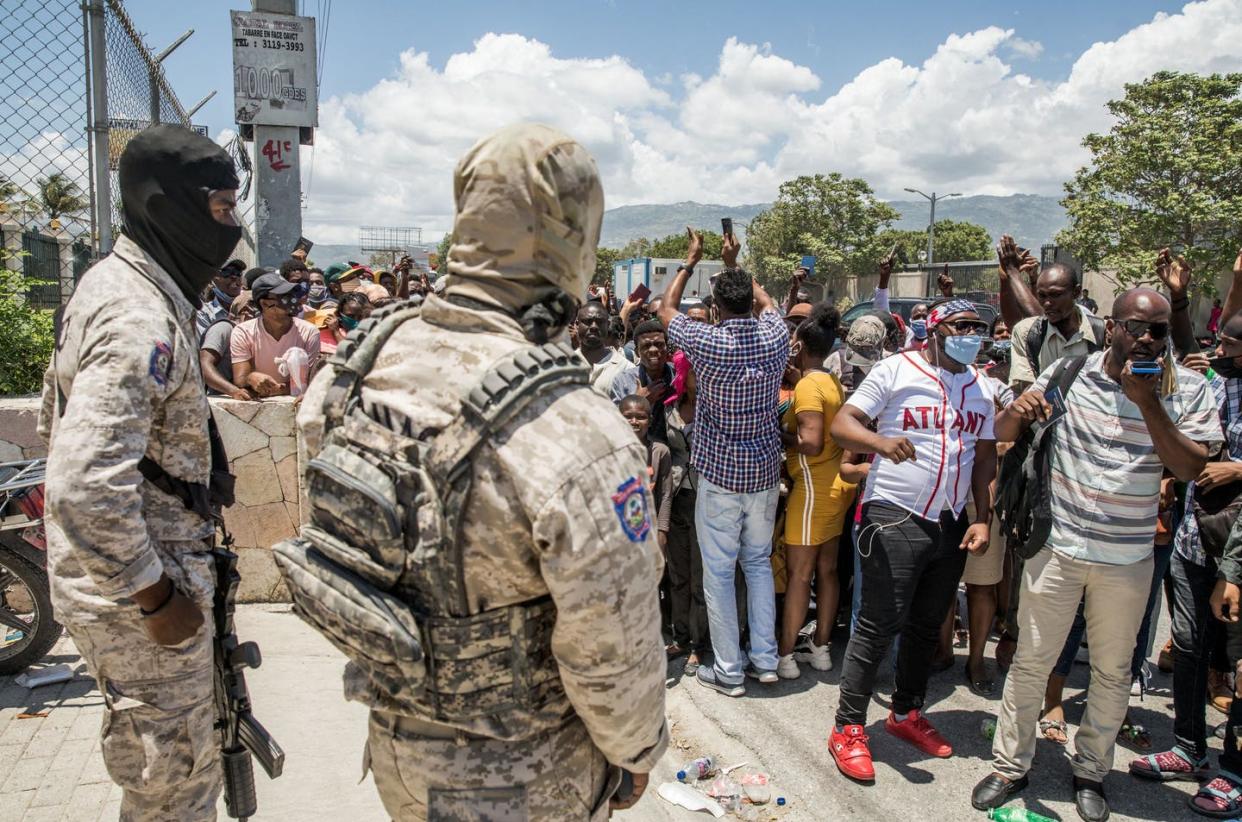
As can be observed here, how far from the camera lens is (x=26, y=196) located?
4.64 meters

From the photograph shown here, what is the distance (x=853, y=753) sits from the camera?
3.58 m

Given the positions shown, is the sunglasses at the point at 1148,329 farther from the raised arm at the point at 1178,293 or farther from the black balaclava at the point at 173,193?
the black balaclava at the point at 173,193

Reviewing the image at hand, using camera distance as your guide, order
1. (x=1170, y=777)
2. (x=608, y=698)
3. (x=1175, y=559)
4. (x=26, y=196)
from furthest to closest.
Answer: (x=26, y=196)
(x=1175, y=559)
(x=1170, y=777)
(x=608, y=698)

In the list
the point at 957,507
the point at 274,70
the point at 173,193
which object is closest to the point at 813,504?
the point at 957,507

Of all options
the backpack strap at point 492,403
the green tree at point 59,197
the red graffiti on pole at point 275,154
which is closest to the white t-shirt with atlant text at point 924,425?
the backpack strap at point 492,403

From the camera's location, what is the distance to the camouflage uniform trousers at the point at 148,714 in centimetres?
222

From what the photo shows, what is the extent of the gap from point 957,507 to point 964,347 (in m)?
0.71

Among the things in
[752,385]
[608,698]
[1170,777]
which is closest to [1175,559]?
[1170,777]

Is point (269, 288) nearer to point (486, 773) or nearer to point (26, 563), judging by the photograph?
point (26, 563)

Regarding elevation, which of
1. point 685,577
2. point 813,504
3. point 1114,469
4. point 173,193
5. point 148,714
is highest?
point 173,193

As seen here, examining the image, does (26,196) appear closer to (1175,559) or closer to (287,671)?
(287,671)

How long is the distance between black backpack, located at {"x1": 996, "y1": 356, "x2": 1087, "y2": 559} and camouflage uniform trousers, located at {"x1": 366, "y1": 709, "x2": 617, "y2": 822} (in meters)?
2.31

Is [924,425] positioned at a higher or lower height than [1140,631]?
higher

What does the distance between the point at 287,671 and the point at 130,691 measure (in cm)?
205
